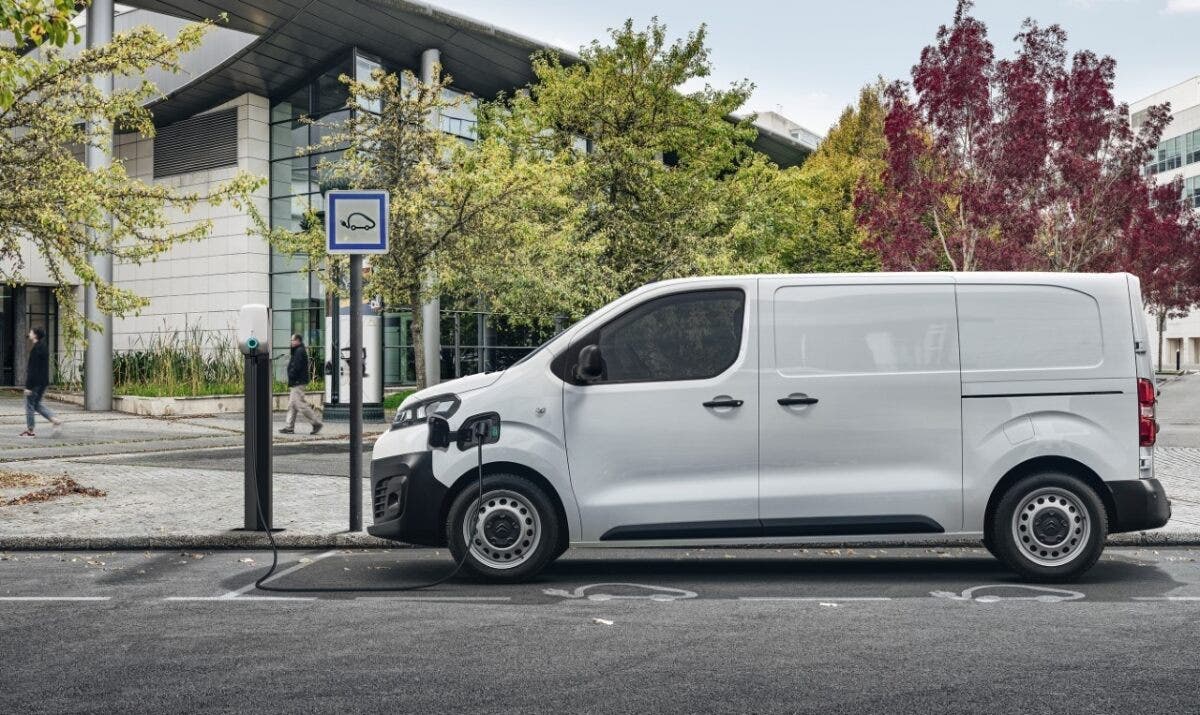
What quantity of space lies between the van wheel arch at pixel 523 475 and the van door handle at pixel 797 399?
4.68 ft

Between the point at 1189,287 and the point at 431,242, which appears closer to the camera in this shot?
the point at 431,242

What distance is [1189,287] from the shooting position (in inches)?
2045

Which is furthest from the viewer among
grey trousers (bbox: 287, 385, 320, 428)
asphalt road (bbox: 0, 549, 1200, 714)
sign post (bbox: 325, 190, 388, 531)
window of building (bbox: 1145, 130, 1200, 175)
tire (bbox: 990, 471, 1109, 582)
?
window of building (bbox: 1145, 130, 1200, 175)

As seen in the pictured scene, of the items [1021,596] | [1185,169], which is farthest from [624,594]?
[1185,169]

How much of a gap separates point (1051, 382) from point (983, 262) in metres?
18.2

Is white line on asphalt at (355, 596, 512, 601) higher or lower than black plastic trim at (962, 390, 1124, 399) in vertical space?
lower

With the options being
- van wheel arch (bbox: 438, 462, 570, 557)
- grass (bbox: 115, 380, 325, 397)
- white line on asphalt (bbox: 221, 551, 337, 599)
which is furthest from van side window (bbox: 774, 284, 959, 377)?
grass (bbox: 115, 380, 325, 397)

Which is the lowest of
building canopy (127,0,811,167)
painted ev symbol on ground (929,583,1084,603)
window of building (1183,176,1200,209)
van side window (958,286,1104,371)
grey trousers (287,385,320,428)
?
painted ev symbol on ground (929,583,1084,603)

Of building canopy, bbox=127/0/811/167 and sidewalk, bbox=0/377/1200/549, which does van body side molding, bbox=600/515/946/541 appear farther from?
building canopy, bbox=127/0/811/167

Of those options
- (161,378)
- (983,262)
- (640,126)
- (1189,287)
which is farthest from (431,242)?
(1189,287)

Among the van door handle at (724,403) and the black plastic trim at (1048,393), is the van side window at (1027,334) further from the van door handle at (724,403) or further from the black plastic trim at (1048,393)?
the van door handle at (724,403)

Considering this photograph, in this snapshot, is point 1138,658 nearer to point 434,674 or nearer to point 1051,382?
point 1051,382

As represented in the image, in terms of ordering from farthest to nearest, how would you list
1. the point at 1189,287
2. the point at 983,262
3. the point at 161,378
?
the point at 1189,287
the point at 161,378
the point at 983,262

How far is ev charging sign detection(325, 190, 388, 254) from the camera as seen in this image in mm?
9211
